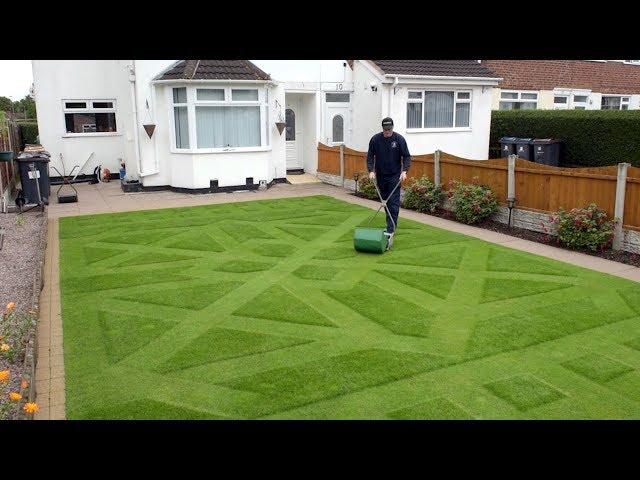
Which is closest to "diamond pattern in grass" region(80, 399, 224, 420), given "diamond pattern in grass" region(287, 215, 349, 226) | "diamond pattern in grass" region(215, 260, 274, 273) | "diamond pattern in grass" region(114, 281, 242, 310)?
"diamond pattern in grass" region(114, 281, 242, 310)

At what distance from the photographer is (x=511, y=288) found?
6.92 m

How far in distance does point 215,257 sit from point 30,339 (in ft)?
12.1

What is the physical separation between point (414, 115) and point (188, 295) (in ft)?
41.5

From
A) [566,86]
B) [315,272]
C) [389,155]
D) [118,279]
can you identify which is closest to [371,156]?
[389,155]

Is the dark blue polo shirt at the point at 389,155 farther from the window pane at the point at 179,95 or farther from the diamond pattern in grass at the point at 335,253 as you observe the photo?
the window pane at the point at 179,95

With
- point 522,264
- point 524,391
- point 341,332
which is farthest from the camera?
point 522,264

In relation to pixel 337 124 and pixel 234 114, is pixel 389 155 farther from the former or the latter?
pixel 337 124

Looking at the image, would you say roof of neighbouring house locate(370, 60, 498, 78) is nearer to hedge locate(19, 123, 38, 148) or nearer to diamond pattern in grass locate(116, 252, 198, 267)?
diamond pattern in grass locate(116, 252, 198, 267)

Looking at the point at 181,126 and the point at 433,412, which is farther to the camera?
the point at 181,126

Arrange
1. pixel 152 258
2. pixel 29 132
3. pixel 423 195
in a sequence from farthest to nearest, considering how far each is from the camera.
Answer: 1. pixel 29 132
2. pixel 423 195
3. pixel 152 258

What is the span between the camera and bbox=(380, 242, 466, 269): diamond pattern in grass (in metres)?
8.11
